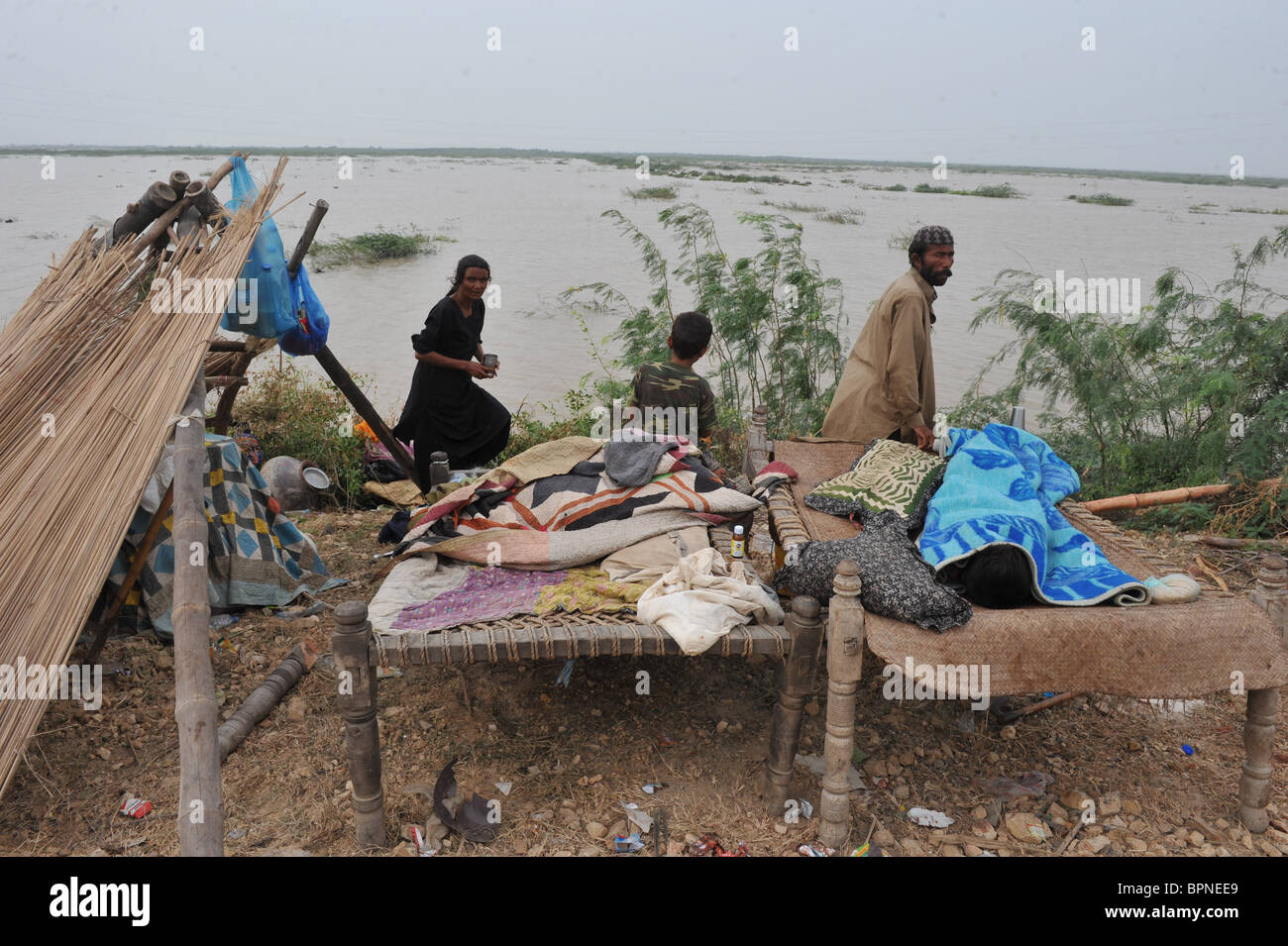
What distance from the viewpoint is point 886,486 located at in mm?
3914

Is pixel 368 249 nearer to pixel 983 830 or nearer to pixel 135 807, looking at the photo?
pixel 135 807

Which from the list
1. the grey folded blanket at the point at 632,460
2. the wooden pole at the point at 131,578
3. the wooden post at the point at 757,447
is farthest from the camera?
the wooden post at the point at 757,447

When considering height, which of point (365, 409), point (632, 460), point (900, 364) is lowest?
point (632, 460)

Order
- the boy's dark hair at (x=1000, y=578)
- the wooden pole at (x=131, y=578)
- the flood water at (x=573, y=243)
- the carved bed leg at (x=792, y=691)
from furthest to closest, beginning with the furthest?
the flood water at (x=573, y=243) < the wooden pole at (x=131, y=578) < the boy's dark hair at (x=1000, y=578) < the carved bed leg at (x=792, y=691)

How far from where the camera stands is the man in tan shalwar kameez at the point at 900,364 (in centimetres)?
433

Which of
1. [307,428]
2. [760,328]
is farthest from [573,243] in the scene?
[307,428]

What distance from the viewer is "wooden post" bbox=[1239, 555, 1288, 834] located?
9.77 ft

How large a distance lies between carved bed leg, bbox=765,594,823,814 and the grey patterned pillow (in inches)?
8.7

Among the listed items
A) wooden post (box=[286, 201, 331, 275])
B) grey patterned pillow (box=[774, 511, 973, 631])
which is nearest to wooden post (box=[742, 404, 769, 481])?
A: grey patterned pillow (box=[774, 511, 973, 631])

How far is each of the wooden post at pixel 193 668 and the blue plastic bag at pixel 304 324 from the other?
1.53m

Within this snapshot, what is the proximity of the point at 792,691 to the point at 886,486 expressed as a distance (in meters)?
1.25

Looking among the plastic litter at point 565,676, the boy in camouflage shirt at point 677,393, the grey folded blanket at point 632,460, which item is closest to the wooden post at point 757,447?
the boy in camouflage shirt at point 677,393

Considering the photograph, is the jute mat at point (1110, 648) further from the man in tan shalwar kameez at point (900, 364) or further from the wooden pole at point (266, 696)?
the wooden pole at point (266, 696)

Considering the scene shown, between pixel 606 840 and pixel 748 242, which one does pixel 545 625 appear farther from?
pixel 748 242
